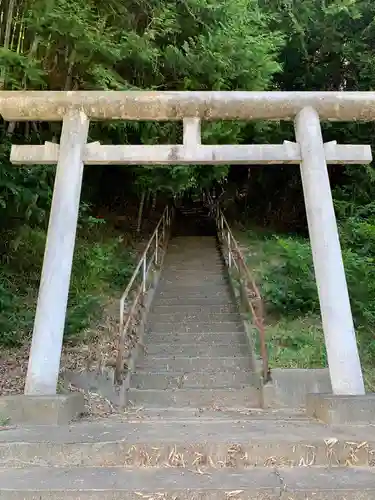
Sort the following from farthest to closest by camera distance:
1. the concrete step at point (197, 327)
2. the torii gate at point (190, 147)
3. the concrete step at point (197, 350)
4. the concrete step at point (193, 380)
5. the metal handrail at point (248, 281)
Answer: the concrete step at point (197, 327), the concrete step at point (197, 350), the concrete step at point (193, 380), the metal handrail at point (248, 281), the torii gate at point (190, 147)

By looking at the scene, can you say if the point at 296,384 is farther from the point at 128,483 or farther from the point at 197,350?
the point at 128,483

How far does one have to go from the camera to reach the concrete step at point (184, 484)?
105 inches

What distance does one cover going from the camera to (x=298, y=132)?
580 centimetres

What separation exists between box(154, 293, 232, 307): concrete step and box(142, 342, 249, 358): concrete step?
60.7 inches

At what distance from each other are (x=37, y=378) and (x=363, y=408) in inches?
111

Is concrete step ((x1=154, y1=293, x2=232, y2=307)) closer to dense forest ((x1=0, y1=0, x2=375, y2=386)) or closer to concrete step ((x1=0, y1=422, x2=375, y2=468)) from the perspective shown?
dense forest ((x1=0, y1=0, x2=375, y2=386))

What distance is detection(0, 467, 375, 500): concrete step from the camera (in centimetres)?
266

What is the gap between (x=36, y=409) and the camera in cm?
427

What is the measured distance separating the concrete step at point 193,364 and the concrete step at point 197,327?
88 cm

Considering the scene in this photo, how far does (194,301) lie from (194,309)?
0.42 m

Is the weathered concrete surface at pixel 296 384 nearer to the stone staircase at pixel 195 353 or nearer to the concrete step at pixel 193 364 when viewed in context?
the stone staircase at pixel 195 353

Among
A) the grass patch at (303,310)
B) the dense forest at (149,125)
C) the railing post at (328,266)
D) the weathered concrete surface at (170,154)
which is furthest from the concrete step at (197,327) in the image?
the weathered concrete surface at (170,154)

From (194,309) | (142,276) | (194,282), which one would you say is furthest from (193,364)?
(194,282)

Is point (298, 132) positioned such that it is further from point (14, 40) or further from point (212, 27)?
point (14, 40)
